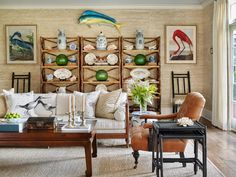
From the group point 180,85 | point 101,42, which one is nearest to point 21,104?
point 101,42

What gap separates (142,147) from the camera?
156 inches

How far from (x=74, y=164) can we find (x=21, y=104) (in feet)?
5.92

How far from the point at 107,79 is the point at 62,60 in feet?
4.06

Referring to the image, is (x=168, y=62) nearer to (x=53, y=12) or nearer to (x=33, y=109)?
(x=53, y=12)

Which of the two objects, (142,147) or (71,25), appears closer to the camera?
(142,147)

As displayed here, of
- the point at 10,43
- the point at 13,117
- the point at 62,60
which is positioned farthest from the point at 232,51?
A: the point at 10,43

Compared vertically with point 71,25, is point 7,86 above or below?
below

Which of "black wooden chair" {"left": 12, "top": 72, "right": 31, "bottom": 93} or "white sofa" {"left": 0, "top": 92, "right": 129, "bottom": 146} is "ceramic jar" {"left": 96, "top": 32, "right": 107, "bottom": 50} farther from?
"white sofa" {"left": 0, "top": 92, "right": 129, "bottom": 146}

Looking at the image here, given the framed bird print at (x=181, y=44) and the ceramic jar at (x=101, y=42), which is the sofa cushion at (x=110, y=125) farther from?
the framed bird print at (x=181, y=44)

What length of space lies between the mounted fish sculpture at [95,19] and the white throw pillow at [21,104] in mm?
3347

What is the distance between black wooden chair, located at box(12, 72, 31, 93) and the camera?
327 inches

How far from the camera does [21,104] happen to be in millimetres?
5477

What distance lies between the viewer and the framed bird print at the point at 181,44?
8.34 meters

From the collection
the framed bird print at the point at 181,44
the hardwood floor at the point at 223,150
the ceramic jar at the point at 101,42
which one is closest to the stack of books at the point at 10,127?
the hardwood floor at the point at 223,150
